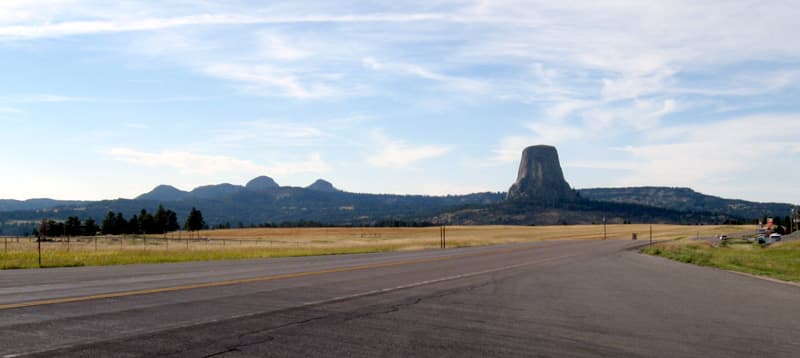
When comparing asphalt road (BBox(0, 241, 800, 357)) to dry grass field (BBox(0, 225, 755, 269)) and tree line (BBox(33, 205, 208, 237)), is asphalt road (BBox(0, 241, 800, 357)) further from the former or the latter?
tree line (BBox(33, 205, 208, 237))

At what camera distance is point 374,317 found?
1216cm

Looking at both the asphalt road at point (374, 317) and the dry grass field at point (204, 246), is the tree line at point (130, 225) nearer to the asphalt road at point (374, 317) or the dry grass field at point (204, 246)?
the dry grass field at point (204, 246)

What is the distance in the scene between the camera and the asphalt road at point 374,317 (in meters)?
9.18

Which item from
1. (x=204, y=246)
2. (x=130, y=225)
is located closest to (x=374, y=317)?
(x=204, y=246)

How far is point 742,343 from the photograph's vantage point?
1094 cm

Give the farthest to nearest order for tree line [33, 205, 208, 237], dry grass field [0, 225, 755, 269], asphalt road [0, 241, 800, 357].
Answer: tree line [33, 205, 208, 237]
dry grass field [0, 225, 755, 269]
asphalt road [0, 241, 800, 357]

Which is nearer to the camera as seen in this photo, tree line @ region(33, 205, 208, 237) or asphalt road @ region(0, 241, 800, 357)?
asphalt road @ region(0, 241, 800, 357)

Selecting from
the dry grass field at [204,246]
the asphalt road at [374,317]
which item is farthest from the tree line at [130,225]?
the asphalt road at [374,317]

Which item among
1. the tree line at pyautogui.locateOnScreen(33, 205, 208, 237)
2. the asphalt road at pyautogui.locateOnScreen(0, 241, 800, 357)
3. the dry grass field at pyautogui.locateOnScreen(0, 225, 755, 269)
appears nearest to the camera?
the asphalt road at pyautogui.locateOnScreen(0, 241, 800, 357)

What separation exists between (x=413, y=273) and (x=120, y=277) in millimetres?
9783

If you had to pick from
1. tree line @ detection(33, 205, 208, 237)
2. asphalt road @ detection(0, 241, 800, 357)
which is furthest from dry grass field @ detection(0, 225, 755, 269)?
tree line @ detection(33, 205, 208, 237)

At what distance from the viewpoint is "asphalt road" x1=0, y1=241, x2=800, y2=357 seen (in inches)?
361

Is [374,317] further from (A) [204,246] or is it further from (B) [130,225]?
(B) [130,225]

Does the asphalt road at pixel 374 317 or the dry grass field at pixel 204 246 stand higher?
the asphalt road at pixel 374 317
